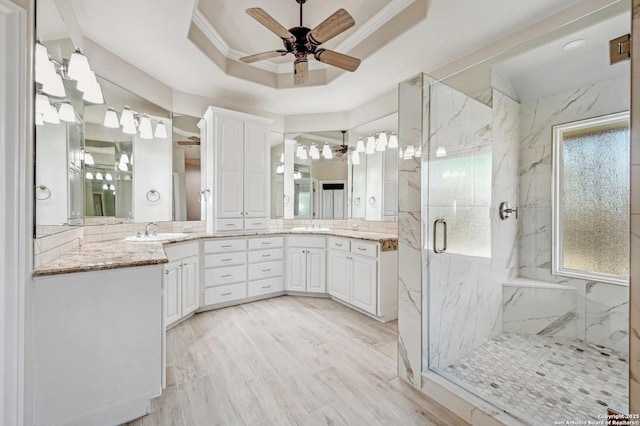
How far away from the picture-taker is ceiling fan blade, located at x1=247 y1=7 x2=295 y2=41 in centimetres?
178

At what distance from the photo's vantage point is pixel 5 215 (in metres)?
1.23

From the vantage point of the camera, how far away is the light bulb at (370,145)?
12.0 ft

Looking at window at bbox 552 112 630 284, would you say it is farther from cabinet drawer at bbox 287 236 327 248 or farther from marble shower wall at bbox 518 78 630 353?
cabinet drawer at bbox 287 236 327 248

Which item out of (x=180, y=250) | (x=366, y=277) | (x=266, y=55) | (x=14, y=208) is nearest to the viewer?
(x=14, y=208)

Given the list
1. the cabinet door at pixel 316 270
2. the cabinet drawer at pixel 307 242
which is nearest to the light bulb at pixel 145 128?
the cabinet drawer at pixel 307 242

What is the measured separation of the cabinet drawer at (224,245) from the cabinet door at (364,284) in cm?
131

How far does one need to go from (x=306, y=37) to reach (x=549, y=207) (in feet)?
8.11

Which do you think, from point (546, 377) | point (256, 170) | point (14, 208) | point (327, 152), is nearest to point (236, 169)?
point (256, 170)

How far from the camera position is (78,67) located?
1819 millimetres

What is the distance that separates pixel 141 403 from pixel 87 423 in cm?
23

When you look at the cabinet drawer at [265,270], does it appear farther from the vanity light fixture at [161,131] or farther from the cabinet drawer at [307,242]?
the vanity light fixture at [161,131]

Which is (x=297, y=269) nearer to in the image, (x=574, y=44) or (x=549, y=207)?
(x=549, y=207)

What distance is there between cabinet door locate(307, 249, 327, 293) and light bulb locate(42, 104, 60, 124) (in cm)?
257

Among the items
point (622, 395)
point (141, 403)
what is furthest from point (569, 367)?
point (141, 403)
